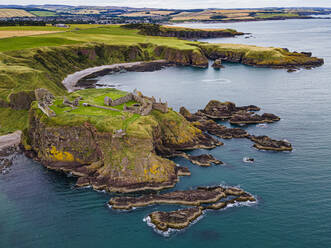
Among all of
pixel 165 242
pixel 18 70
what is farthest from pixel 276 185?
pixel 18 70

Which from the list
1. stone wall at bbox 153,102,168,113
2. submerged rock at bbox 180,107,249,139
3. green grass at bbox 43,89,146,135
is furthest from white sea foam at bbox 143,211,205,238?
submerged rock at bbox 180,107,249,139

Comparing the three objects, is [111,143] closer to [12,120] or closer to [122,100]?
[122,100]

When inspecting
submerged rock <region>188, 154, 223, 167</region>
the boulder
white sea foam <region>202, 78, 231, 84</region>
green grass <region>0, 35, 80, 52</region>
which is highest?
green grass <region>0, 35, 80, 52</region>

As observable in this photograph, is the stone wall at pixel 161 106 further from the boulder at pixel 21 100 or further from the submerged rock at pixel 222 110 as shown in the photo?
the boulder at pixel 21 100

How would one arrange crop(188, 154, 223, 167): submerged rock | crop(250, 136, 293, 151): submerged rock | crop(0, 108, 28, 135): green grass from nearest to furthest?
crop(188, 154, 223, 167): submerged rock, crop(250, 136, 293, 151): submerged rock, crop(0, 108, 28, 135): green grass

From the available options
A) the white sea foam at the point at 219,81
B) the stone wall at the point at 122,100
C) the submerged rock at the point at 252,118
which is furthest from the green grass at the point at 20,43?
the submerged rock at the point at 252,118

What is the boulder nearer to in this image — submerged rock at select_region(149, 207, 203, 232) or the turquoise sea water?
the turquoise sea water
